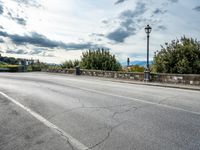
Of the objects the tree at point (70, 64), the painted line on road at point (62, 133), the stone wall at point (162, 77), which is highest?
the tree at point (70, 64)

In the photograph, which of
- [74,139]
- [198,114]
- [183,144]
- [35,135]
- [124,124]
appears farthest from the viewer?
[198,114]

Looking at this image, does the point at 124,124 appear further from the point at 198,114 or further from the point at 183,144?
the point at 198,114

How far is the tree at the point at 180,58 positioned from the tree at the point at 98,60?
43.8 feet

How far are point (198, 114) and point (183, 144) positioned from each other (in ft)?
8.36

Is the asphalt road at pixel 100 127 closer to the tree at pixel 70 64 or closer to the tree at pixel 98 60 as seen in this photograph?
the tree at pixel 98 60

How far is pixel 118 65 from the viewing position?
121 feet

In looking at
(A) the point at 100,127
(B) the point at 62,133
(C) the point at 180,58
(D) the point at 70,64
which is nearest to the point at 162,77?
(C) the point at 180,58

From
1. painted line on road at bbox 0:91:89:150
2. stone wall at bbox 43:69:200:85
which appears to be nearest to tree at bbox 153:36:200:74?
stone wall at bbox 43:69:200:85

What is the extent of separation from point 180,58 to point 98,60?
15996 mm

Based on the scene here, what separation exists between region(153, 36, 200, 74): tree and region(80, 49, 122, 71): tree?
1335 cm

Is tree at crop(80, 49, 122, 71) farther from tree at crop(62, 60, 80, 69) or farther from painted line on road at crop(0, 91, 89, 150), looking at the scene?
painted line on road at crop(0, 91, 89, 150)

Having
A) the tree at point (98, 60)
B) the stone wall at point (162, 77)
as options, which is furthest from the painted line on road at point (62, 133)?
the tree at point (98, 60)

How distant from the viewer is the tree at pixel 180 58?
2128 centimetres

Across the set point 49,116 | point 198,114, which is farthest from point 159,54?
point 49,116
